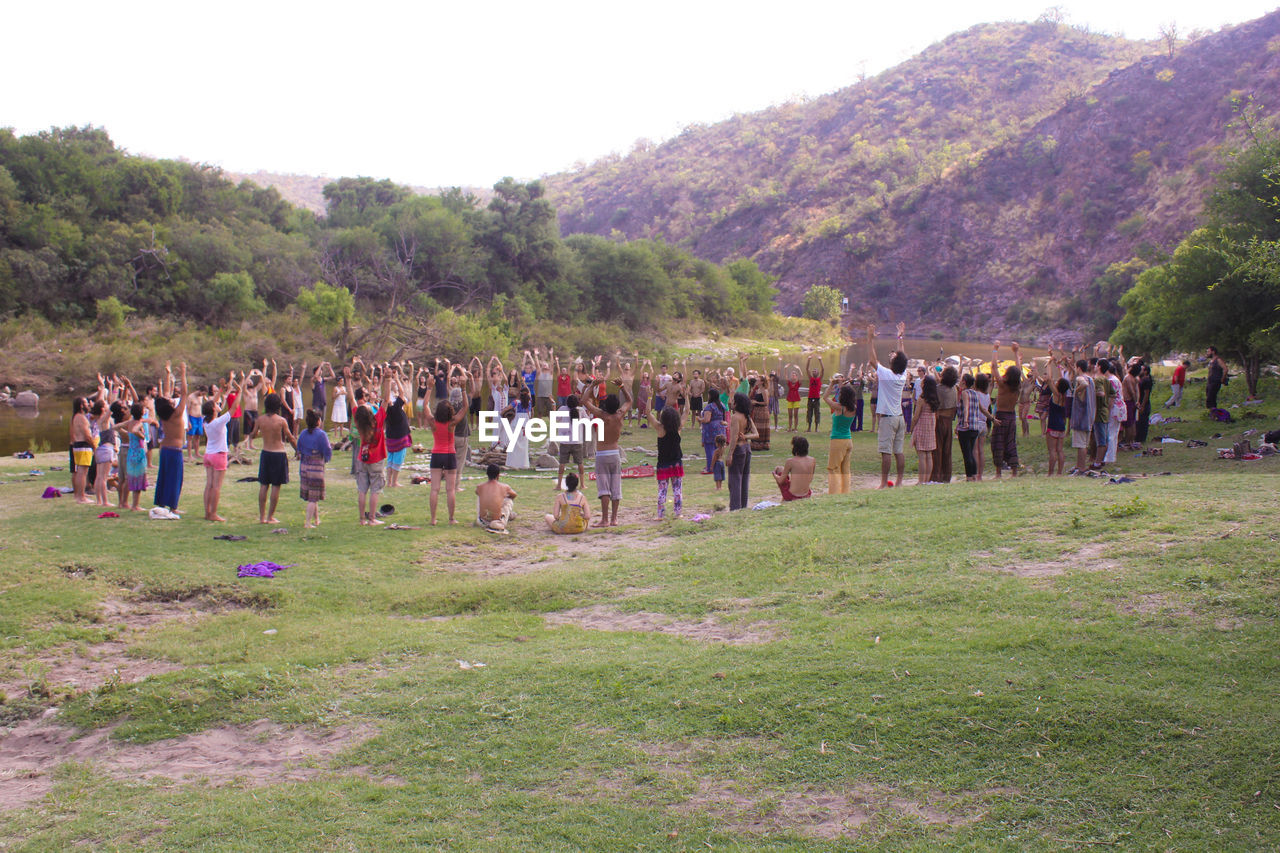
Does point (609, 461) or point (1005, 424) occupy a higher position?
point (1005, 424)

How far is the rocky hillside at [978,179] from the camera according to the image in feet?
271

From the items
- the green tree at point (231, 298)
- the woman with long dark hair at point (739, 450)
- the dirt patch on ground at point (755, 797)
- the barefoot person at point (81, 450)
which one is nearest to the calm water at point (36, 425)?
the barefoot person at point (81, 450)

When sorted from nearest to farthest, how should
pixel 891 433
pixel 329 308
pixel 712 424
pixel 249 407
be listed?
pixel 891 433 < pixel 712 424 < pixel 249 407 < pixel 329 308

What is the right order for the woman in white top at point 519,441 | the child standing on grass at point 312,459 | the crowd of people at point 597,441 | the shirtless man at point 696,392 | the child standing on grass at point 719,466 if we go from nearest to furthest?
the child standing on grass at point 312,459, the crowd of people at point 597,441, the child standing on grass at point 719,466, the woman in white top at point 519,441, the shirtless man at point 696,392

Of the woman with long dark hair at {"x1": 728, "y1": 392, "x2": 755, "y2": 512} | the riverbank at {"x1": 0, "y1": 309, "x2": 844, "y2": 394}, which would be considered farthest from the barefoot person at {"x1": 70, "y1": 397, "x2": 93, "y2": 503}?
the riverbank at {"x1": 0, "y1": 309, "x2": 844, "y2": 394}

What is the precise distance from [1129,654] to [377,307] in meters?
55.7

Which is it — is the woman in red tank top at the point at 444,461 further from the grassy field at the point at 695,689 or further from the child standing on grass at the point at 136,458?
the child standing on grass at the point at 136,458

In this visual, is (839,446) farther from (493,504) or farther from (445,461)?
(445,461)

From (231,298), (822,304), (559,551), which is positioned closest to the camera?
(559,551)

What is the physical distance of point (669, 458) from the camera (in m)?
12.0

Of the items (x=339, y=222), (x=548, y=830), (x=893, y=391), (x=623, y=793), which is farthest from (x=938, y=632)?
(x=339, y=222)

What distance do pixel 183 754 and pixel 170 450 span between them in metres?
6.68

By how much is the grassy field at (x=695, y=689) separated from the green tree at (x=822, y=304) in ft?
281

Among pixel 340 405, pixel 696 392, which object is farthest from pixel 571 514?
pixel 696 392
